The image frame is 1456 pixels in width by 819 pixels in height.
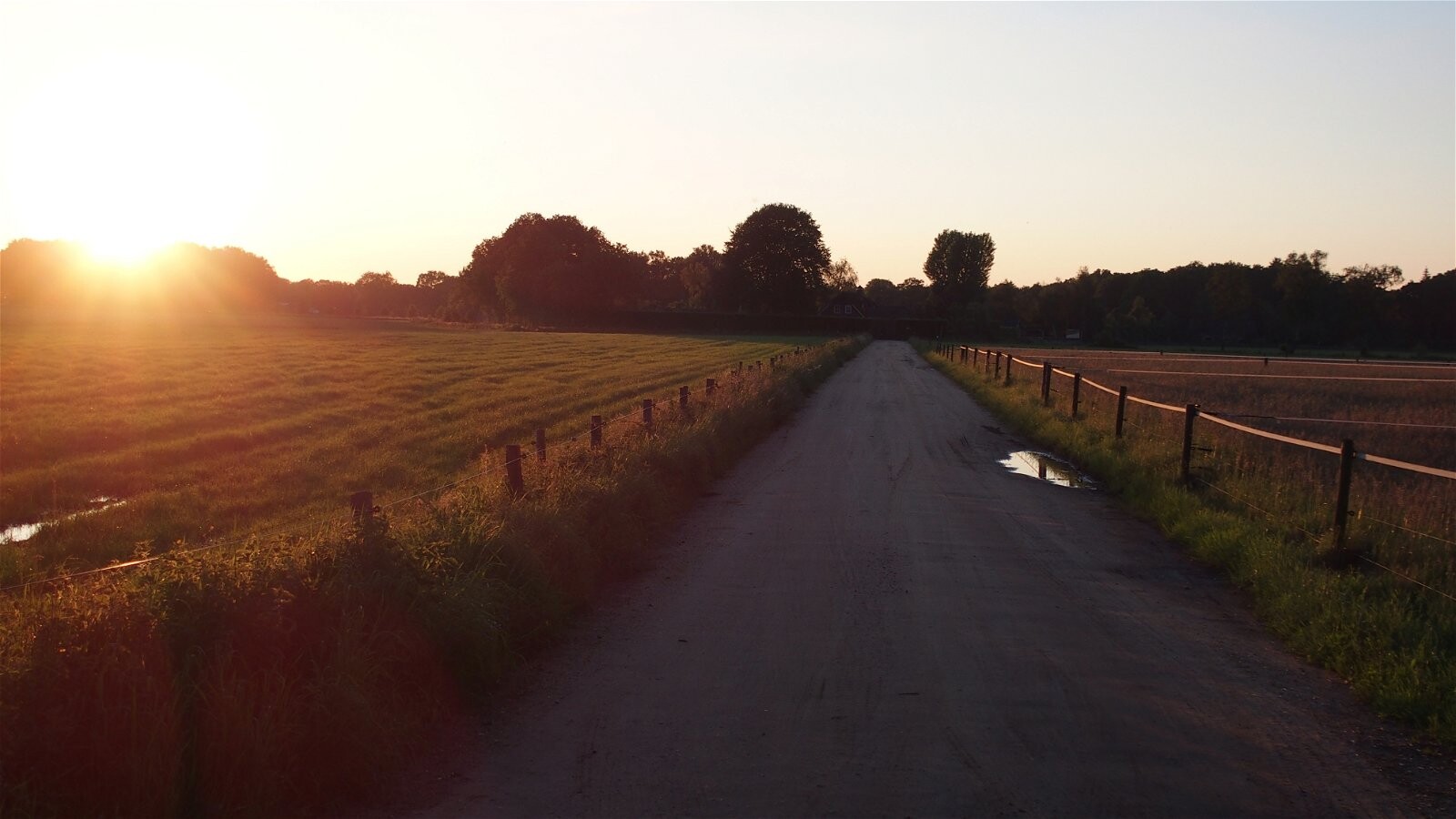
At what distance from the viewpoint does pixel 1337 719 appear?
5.93 metres

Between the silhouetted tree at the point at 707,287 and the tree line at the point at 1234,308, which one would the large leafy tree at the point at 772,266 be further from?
the tree line at the point at 1234,308


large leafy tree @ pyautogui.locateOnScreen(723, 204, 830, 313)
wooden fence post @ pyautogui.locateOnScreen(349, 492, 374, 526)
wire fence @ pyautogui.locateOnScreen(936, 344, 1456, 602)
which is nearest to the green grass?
wire fence @ pyautogui.locateOnScreen(936, 344, 1456, 602)

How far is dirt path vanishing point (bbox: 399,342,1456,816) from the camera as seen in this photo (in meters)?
4.80

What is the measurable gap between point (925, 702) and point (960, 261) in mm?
141076

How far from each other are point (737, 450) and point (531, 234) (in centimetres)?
9673

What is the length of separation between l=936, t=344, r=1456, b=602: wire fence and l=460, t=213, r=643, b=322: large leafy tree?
85871mm

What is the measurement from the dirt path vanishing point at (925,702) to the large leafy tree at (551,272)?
94428 mm

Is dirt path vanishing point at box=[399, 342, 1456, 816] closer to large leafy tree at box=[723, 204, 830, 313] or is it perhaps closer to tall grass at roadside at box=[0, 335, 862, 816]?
tall grass at roadside at box=[0, 335, 862, 816]

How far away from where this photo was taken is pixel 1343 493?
888 cm

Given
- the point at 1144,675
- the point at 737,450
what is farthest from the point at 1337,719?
the point at 737,450

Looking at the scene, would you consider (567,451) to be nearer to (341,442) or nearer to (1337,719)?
(1337,719)

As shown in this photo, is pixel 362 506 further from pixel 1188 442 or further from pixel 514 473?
pixel 1188 442

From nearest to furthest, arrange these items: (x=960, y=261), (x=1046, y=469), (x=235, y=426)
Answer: (x=1046, y=469), (x=235, y=426), (x=960, y=261)

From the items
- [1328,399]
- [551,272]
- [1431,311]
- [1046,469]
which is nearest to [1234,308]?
[1431,311]
